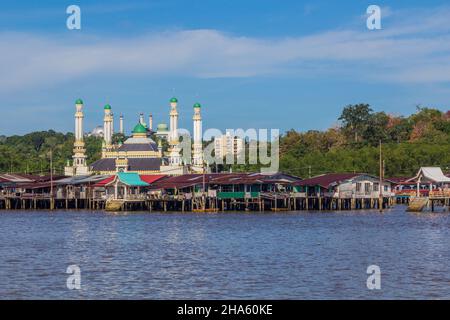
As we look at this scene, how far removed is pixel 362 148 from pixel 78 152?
4392 centimetres

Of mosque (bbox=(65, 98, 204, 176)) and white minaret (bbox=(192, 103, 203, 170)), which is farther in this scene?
white minaret (bbox=(192, 103, 203, 170))

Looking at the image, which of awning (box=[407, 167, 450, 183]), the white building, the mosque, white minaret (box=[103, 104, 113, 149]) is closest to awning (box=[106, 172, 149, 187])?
the mosque

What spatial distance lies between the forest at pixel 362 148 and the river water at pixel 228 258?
141 feet

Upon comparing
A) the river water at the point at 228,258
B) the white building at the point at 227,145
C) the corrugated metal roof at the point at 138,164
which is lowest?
the river water at the point at 228,258

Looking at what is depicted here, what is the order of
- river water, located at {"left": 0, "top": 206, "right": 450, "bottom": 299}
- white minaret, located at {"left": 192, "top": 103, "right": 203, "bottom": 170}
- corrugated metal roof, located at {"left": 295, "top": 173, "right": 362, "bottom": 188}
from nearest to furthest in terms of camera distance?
river water, located at {"left": 0, "top": 206, "right": 450, "bottom": 299} < corrugated metal roof, located at {"left": 295, "top": 173, "right": 362, "bottom": 188} < white minaret, located at {"left": 192, "top": 103, "right": 203, "bottom": 170}

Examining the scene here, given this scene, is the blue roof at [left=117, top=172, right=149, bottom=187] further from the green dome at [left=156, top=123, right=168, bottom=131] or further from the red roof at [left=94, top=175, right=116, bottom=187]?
the green dome at [left=156, top=123, right=168, bottom=131]

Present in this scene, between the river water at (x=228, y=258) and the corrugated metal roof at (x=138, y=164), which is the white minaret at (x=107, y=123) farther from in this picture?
the river water at (x=228, y=258)

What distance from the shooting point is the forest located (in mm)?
126438

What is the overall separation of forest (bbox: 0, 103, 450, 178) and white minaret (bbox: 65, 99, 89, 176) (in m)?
4.07

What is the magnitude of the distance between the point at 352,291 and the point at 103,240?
27.7 meters

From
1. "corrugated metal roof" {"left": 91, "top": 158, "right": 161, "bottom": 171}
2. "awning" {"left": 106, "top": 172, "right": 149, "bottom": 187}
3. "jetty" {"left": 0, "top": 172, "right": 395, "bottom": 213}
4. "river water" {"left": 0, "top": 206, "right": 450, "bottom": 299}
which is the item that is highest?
"corrugated metal roof" {"left": 91, "top": 158, "right": 161, "bottom": 171}

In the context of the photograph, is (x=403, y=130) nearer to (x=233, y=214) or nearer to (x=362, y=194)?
(x=362, y=194)

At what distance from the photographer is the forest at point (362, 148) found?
12644cm

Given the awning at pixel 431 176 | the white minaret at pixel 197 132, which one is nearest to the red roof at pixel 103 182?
the white minaret at pixel 197 132
